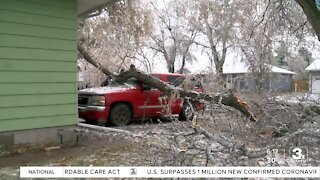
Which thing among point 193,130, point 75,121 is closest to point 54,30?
point 75,121

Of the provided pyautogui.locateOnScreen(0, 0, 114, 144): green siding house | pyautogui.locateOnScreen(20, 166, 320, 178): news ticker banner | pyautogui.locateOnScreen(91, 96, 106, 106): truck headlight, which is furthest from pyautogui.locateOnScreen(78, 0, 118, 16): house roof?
pyautogui.locateOnScreen(20, 166, 320, 178): news ticker banner

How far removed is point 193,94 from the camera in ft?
30.4

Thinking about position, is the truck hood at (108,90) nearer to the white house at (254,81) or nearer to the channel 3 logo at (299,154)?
the white house at (254,81)

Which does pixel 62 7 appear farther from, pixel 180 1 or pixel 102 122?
pixel 180 1

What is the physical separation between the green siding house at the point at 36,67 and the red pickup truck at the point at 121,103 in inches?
111

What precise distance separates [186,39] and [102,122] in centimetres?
3037

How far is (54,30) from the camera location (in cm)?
771

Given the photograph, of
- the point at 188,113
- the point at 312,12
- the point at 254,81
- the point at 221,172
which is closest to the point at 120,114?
the point at 188,113

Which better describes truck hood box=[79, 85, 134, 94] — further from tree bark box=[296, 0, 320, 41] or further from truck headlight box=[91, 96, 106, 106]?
tree bark box=[296, 0, 320, 41]

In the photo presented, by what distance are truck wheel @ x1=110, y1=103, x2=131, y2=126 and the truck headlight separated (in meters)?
0.43

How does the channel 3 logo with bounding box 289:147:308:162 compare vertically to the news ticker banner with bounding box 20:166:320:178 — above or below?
above

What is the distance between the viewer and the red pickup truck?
35.7ft

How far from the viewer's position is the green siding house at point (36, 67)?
22.9ft

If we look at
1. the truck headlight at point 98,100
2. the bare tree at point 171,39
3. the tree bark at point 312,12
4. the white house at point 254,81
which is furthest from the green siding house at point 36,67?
the bare tree at point 171,39
